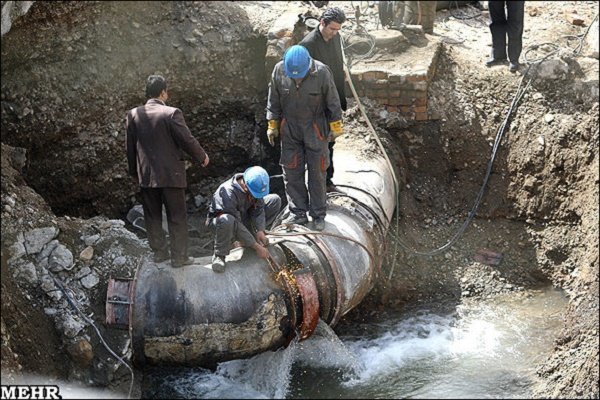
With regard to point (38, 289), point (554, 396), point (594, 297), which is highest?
point (38, 289)

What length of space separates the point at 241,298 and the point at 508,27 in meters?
4.63

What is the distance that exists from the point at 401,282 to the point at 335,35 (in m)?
2.64

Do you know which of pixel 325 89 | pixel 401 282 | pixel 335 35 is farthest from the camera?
pixel 401 282

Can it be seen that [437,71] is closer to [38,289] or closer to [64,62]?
[64,62]

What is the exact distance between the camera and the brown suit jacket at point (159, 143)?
6141 mm

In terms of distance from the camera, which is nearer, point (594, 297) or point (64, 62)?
point (594, 297)

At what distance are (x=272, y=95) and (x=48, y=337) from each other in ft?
8.69

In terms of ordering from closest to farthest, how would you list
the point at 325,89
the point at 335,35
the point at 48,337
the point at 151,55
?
the point at 48,337 < the point at 325,89 < the point at 335,35 < the point at 151,55

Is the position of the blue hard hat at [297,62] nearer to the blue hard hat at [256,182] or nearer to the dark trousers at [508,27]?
the blue hard hat at [256,182]

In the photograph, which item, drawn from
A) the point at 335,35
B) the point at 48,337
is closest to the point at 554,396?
the point at 335,35

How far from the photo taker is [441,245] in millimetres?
8594

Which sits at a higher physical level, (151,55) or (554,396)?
(151,55)

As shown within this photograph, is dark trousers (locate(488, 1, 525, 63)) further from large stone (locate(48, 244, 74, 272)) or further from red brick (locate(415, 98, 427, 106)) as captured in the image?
large stone (locate(48, 244, 74, 272))

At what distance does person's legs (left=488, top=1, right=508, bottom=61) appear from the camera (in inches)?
350
